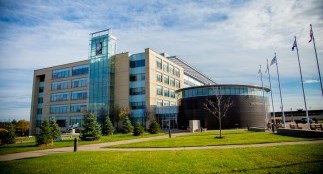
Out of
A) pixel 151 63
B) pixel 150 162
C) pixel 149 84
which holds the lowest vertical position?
A: pixel 150 162

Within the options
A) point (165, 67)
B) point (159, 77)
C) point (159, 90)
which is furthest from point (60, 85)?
point (165, 67)

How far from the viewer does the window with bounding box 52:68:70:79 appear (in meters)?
71.8

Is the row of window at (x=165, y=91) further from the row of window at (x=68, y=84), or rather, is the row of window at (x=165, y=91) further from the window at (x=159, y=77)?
the row of window at (x=68, y=84)

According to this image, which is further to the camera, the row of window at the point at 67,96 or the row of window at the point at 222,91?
the row of window at the point at 67,96

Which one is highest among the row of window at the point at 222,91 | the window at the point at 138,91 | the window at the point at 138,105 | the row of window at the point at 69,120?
the window at the point at 138,91

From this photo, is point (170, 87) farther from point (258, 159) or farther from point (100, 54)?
point (258, 159)

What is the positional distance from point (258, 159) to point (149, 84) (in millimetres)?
47292

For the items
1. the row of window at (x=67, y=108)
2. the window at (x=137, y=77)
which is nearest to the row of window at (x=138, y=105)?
the window at (x=137, y=77)

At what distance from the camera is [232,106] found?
51.3 metres

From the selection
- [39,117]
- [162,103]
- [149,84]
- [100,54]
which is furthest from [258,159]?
[39,117]

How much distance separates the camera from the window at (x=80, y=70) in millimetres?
67375

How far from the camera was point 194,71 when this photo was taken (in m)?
95.1

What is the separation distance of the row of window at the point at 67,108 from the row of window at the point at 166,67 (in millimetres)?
24295

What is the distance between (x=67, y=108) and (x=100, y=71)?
1786cm
